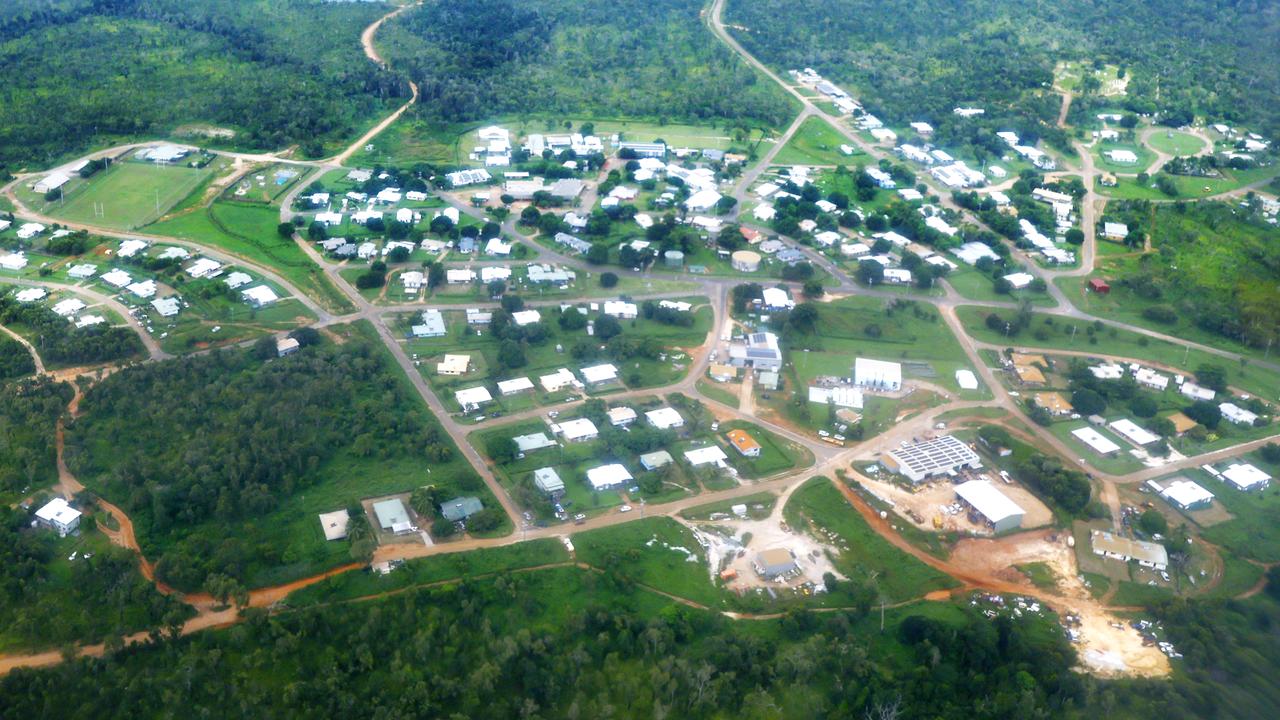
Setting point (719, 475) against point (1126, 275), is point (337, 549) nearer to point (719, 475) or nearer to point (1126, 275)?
point (719, 475)

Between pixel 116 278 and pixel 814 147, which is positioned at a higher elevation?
pixel 814 147

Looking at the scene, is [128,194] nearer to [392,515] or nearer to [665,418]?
[392,515]

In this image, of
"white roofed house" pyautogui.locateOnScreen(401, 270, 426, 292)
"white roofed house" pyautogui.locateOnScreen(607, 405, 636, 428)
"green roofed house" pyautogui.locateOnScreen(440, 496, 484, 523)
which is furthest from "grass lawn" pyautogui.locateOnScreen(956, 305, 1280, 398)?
"white roofed house" pyautogui.locateOnScreen(401, 270, 426, 292)

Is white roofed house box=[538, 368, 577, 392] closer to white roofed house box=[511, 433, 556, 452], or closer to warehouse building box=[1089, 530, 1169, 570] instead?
white roofed house box=[511, 433, 556, 452]

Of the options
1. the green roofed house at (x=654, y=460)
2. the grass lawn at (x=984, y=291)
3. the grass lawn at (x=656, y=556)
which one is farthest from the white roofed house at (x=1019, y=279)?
the grass lawn at (x=656, y=556)

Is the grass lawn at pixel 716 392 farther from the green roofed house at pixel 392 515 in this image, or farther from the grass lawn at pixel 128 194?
the grass lawn at pixel 128 194

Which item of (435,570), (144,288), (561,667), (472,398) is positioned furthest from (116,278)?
(561,667)

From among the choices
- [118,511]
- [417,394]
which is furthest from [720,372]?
[118,511]
